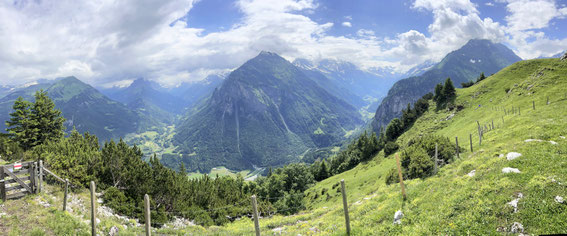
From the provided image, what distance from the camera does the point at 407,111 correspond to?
108 meters

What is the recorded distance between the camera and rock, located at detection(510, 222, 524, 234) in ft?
27.9

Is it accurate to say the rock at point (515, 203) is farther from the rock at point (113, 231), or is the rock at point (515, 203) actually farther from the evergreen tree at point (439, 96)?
the evergreen tree at point (439, 96)

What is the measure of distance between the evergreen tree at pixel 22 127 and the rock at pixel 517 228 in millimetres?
63489

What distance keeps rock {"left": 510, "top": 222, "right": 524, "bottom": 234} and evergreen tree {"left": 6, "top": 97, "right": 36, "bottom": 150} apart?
2500 inches

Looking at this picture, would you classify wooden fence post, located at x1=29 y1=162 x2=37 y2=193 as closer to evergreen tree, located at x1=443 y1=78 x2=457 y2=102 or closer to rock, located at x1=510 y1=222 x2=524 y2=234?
rock, located at x1=510 y1=222 x2=524 y2=234

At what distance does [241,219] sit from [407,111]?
98.1 m

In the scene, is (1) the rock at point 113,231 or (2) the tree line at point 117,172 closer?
(1) the rock at point 113,231

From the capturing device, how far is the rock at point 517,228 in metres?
8.52

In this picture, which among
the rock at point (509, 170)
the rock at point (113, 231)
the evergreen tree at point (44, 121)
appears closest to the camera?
the rock at point (509, 170)

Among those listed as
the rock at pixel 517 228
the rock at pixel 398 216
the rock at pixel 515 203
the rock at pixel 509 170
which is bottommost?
the rock at pixel 398 216

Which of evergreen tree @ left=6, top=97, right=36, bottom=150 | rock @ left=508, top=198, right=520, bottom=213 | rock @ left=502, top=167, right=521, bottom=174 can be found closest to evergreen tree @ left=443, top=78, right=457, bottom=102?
rock @ left=502, top=167, right=521, bottom=174

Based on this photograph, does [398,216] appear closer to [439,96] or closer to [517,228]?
[517,228]

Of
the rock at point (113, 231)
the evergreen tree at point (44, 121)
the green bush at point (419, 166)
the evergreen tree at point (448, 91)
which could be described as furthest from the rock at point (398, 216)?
the evergreen tree at point (448, 91)

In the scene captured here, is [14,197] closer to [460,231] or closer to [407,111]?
[460,231]
